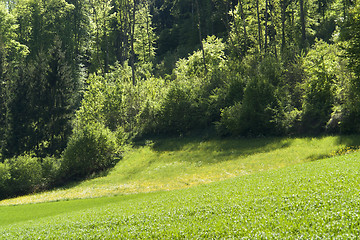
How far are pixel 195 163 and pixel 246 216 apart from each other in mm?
23094

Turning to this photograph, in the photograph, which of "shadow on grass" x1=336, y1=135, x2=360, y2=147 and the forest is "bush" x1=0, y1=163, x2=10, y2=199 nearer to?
the forest

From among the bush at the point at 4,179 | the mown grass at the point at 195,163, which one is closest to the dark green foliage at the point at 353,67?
the mown grass at the point at 195,163

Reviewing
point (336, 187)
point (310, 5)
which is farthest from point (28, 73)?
point (310, 5)

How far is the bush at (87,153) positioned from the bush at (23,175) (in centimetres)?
314

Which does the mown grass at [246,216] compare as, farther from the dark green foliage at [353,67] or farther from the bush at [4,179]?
the bush at [4,179]

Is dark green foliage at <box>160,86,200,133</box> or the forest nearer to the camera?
the forest

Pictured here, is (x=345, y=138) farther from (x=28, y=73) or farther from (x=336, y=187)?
(x=28, y=73)

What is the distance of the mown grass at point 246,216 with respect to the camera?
9.75 m

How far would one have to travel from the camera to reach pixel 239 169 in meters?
28.9

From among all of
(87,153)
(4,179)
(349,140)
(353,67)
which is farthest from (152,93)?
(349,140)

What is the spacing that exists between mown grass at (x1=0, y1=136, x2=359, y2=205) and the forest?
8.68 ft

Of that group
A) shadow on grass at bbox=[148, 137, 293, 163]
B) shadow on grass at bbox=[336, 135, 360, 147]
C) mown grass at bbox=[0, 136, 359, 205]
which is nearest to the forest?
shadow on grass at bbox=[336, 135, 360, 147]

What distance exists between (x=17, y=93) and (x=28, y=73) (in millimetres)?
3681

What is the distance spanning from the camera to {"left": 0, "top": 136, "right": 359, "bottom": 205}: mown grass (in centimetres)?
2817
